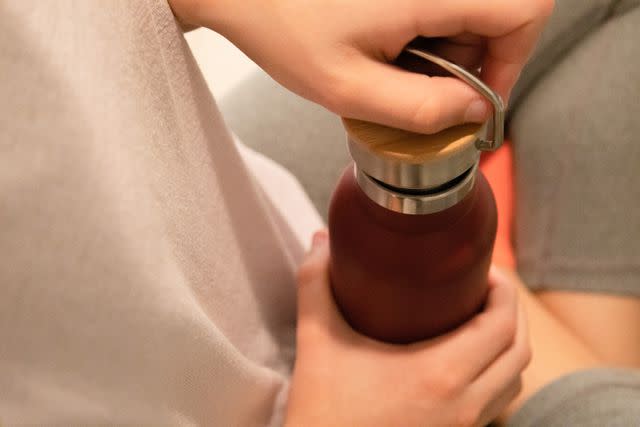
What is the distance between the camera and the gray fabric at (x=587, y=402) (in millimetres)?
364

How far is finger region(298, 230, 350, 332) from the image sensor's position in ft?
1.21

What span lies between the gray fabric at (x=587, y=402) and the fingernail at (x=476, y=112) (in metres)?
0.22

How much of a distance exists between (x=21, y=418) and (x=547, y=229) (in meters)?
0.42

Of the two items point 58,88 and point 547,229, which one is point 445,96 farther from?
point 547,229

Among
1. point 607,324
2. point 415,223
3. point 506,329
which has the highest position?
point 415,223

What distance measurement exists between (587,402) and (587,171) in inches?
7.8

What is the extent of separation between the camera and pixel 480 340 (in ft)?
1.16

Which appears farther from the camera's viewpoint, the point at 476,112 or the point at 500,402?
the point at 500,402

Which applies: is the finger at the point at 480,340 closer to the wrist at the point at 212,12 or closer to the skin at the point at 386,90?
the skin at the point at 386,90

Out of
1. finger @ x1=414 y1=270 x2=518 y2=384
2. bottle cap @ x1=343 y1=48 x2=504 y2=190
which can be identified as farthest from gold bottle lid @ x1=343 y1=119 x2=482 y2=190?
finger @ x1=414 y1=270 x2=518 y2=384

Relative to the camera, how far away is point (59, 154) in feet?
0.70

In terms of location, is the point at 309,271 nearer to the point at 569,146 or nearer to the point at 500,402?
the point at 500,402

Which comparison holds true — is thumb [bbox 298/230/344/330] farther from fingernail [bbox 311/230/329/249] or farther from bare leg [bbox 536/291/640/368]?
bare leg [bbox 536/291/640/368]

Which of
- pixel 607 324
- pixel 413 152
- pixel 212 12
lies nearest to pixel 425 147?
pixel 413 152
